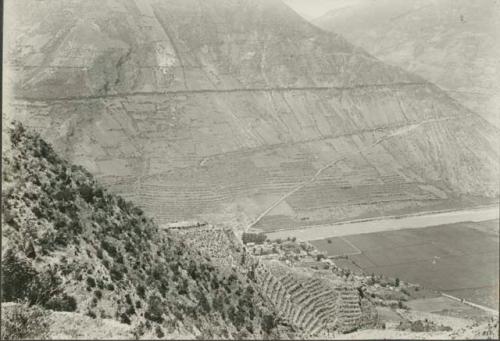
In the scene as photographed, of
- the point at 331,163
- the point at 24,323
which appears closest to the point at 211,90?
the point at 331,163

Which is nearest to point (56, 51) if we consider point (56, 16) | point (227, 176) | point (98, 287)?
point (56, 16)

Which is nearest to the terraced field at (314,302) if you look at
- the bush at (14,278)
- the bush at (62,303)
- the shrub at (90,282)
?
the shrub at (90,282)

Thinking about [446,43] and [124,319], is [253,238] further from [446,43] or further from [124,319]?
[446,43]

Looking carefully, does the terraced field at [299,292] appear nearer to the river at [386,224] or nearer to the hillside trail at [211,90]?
the river at [386,224]

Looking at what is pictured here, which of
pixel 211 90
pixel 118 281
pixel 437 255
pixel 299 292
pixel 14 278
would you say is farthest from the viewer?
pixel 211 90

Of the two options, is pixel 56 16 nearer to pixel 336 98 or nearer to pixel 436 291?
pixel 336 98
